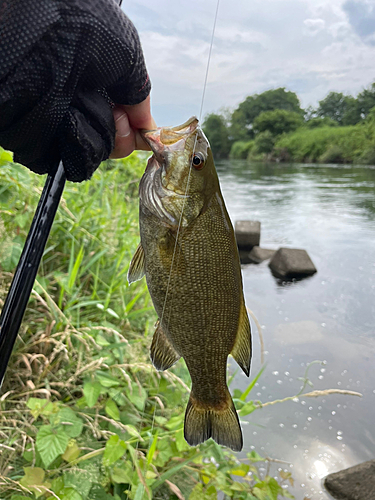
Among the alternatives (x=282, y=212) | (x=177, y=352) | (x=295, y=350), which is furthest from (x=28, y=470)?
(x=282, y=212)

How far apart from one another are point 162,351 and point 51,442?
0.87 metres

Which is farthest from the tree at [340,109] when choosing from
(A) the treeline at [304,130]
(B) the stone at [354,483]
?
(B) the stone at [354,483]

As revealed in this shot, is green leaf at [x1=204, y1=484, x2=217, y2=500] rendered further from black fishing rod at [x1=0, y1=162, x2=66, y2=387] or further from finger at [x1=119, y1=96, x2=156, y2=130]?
finger at [x1=119, y1=96, x2=156, y2=130]

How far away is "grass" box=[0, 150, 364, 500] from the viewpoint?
74.3 inches

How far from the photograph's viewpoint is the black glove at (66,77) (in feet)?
3.20

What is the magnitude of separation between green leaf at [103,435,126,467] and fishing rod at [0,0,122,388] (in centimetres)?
69

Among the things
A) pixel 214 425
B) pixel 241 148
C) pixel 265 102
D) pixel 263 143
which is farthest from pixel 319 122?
pixel 214 425

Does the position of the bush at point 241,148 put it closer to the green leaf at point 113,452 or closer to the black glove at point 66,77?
the green leaf at point 113,452

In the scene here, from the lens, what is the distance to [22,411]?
6.93 ft

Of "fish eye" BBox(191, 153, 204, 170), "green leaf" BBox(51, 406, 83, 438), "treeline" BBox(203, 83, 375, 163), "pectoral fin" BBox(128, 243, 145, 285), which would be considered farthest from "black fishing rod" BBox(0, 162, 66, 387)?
"treeline" BBox(203, 83, 375, 163)

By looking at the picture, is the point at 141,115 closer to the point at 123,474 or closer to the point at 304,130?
the point at 123,474

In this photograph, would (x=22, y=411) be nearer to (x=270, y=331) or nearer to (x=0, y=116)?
(x=0, y=116)

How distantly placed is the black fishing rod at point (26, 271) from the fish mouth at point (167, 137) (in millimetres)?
354

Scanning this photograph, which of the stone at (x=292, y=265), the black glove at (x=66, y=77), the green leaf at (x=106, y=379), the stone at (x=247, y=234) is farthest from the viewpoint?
the stone at (x=247, y=234)
